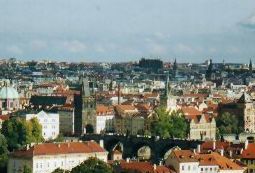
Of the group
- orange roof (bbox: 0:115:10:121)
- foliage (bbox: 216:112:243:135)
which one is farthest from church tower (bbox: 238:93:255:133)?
orange roof (bbox: 0:115:10:121)

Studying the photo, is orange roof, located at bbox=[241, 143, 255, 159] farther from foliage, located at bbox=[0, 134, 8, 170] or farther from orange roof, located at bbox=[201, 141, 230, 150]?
foliage, located at bbox=[0, 134, 8, 170]

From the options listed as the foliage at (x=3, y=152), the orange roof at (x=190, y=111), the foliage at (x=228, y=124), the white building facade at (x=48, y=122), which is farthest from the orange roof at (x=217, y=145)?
the orange roof at (x=190, y=111)

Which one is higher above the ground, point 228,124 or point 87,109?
point 87,109

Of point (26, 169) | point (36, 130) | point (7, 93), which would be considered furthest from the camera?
point (7, 93)

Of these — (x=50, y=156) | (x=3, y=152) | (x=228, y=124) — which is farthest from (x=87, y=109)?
(x=50, y=156)

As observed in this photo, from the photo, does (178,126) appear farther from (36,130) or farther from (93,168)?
(93,168)

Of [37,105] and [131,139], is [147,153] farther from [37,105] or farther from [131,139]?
[37,105]

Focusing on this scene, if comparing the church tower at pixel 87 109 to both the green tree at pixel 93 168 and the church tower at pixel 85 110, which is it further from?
the green tree at pixel 93 168
